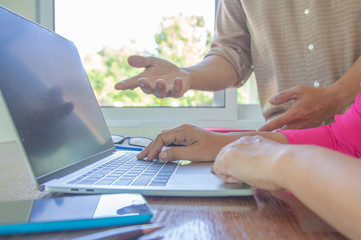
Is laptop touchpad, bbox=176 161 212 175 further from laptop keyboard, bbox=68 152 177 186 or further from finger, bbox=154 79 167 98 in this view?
finger, bbox=154 79 167 98

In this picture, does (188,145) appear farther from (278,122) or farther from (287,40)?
(287,40)

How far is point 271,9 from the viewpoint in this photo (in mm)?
1135

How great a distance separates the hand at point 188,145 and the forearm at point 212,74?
1.32ft

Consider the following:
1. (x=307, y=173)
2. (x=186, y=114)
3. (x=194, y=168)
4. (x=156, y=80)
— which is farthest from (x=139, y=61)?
(x=186, y=114)

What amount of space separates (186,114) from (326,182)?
125 cm

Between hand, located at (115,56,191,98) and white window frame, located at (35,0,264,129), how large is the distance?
1.92 feet

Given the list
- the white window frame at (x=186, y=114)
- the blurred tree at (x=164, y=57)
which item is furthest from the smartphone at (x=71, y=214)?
the blurred tree at (x=164, y=57)

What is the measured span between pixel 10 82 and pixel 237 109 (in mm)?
1260

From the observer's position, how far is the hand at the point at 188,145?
606 mm

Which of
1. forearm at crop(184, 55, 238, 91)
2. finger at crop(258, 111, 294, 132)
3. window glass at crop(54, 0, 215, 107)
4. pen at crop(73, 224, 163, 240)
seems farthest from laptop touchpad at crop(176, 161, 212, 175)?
window glass at crop(54, 0, 215, 107)

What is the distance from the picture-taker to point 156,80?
0.78 m

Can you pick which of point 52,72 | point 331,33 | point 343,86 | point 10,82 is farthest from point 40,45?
point 331,33

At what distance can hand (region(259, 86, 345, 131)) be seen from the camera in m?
0.85

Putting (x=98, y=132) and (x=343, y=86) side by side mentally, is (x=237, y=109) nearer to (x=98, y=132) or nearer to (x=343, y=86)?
(x=343, y=86)
